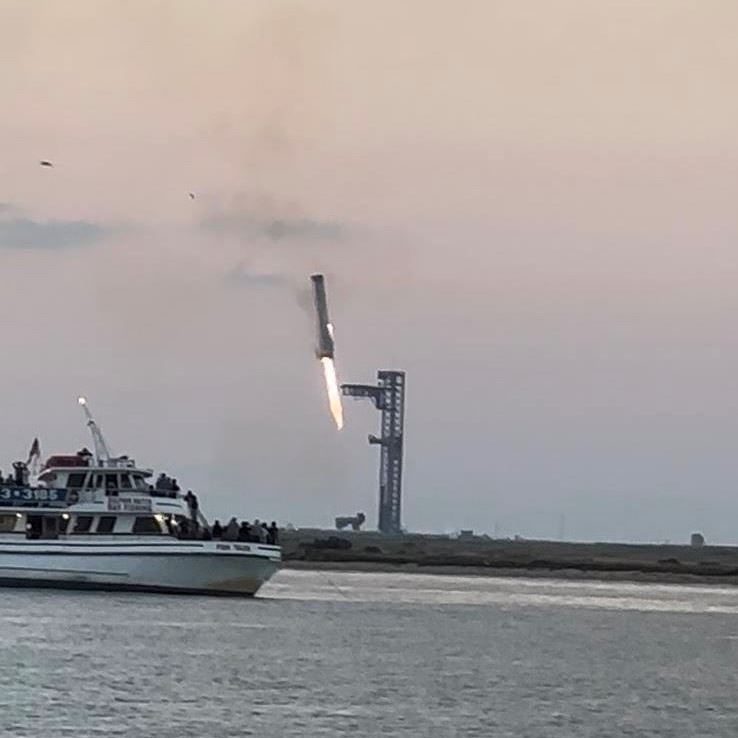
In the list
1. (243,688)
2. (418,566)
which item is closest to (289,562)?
(418,566)

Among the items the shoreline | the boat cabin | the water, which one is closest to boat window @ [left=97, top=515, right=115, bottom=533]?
the boat cabin

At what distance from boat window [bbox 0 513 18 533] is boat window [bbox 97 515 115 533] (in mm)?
3799

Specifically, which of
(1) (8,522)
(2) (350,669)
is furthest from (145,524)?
(2) (350,669)

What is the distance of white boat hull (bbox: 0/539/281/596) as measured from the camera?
9681 centimetres

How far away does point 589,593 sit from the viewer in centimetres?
14525

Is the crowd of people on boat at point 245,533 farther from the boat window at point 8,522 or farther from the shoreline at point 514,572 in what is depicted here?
the shoreline at point 514,572

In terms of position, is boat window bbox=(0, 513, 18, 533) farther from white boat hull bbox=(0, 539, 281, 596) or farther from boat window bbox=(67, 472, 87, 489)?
boat window bbox=(67, 472, 87, 489)

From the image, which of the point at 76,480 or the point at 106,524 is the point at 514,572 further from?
the point at 106,524

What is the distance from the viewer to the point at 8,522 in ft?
323

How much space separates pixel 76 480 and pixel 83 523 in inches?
76.2

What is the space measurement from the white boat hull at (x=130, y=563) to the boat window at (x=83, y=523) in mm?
725

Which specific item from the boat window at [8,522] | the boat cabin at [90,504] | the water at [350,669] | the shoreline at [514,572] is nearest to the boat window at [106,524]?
the boat cabin at [90,504]

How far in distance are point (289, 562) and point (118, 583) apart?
296ft

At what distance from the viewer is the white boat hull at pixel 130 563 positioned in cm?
9681
